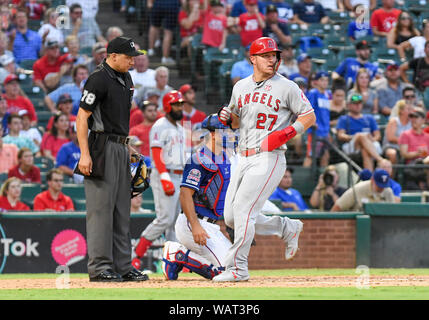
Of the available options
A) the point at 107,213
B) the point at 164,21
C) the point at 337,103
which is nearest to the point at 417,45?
the point at 337,103

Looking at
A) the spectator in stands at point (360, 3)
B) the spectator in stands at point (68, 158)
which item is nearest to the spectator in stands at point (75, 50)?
the spectator in stands at point (68, 158)

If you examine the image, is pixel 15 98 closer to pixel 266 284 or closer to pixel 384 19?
pixel 384 19

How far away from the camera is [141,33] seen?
14.5 metres

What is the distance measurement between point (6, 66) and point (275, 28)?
14.4 feet

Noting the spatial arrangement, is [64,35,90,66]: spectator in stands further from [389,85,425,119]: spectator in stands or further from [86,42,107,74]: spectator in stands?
Answer: [389,85,425,119]: spectator in stands

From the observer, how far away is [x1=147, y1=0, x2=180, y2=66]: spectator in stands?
46.3 feet

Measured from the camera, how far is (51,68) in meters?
13.2

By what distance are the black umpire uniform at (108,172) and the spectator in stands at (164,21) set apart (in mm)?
7071

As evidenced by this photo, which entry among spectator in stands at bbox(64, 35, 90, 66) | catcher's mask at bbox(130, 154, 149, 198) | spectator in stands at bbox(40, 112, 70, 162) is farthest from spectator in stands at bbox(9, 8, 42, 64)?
catcher's mask at bbox(130, 154, 149, 198)

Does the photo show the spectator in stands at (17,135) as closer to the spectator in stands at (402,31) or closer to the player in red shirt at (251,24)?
the player in red shirt at (251,24)

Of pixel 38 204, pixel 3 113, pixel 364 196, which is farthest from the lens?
pixel 3 113

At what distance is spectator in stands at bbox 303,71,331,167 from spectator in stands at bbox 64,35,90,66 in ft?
11.2

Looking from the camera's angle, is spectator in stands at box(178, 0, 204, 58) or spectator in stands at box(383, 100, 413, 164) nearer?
spectator in stands at box(383, 100, 413, 164)
